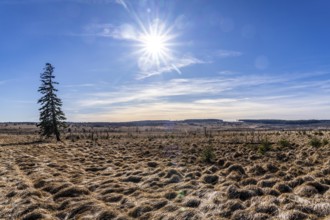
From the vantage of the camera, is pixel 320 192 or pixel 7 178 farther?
pixel 7 178

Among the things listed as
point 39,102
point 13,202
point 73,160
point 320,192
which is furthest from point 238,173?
point 39,102

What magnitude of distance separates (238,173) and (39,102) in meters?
35.7

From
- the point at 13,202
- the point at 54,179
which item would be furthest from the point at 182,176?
the point at 13,202

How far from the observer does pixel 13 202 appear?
959cm

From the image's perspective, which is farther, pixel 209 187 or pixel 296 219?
pixel 209 187

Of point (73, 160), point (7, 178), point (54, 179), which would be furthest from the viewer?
point (73, 160)

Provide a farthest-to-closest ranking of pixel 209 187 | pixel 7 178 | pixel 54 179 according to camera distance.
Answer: pixel 7 178
pixel 54 179
pixel 209 187

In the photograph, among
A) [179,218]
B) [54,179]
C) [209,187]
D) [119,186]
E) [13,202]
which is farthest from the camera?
[54,179]

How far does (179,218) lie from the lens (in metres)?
7.59

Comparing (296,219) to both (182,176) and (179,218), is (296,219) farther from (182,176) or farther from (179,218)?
(182,176)

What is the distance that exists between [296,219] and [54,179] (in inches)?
403

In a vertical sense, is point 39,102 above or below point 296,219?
above

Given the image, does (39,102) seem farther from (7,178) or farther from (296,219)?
(296,219)

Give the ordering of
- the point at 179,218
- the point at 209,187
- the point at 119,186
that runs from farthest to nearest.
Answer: the point at 119,186 < the point at 209,187 < the point at 179,218
